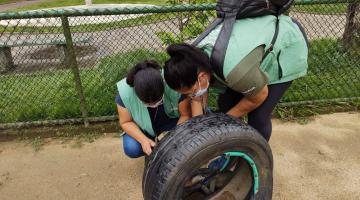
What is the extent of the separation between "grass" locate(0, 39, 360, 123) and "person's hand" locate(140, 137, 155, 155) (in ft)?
4.39

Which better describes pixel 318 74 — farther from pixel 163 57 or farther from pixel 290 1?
pixel 290 1

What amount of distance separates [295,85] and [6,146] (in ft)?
9.18

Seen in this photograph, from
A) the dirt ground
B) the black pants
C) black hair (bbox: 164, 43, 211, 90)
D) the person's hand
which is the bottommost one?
the dirt ground

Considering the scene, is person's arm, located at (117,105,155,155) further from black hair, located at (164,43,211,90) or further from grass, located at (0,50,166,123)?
grass, located at (0,50,166,123)

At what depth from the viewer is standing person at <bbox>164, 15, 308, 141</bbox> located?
195 centimetres

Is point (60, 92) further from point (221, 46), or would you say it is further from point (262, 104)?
point (221, 46)

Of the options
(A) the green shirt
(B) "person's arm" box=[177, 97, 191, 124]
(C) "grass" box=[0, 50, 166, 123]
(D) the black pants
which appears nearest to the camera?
(A) the green shirt

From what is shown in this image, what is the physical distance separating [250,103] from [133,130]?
2.54ft

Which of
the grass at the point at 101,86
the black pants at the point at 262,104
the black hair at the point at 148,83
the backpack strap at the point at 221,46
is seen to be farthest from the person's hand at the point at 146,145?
the grass at the point at 101,86

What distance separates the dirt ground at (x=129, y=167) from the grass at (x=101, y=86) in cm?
31

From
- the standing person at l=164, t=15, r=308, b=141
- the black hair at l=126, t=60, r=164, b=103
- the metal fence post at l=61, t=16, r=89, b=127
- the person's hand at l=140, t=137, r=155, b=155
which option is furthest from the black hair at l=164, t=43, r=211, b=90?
the metal fence post at l=61, t=16, r=89, b=127

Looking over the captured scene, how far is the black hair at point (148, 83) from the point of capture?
2.17 meters

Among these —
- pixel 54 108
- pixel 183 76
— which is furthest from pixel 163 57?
pixel 183 76

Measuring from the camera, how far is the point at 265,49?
2043mm
